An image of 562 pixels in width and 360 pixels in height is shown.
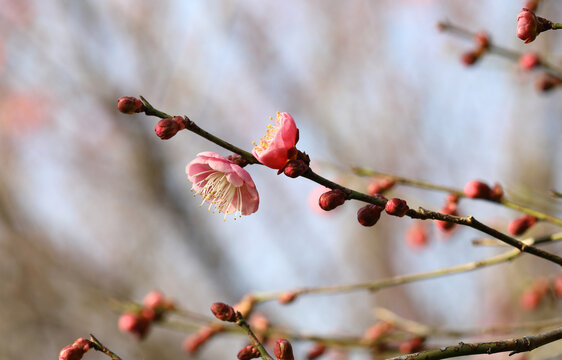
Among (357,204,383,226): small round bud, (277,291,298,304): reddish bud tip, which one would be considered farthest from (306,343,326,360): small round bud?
(357,204,383,226): small round bud

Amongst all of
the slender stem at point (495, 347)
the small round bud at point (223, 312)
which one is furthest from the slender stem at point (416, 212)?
the small round bud at point (223, 312)

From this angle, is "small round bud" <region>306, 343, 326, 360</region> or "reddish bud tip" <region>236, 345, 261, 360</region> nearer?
"reddish bud tip" <region>236, 345, 261, 360</region>

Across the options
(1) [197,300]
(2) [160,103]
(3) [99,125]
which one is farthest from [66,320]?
(2) [160,103]

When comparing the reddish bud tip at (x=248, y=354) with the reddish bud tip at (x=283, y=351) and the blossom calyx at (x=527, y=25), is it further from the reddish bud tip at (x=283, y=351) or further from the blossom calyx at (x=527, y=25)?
the blossom calyx at (x=527, y=25)

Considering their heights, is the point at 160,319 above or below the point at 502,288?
below

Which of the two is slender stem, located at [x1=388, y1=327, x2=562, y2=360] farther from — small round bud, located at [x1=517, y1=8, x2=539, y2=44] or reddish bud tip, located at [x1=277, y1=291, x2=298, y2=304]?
reddish bud tip, located at [x1=277, y1=291, x2=298, y2=304]

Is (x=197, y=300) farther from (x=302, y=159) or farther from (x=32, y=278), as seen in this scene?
(x=302, y=159)

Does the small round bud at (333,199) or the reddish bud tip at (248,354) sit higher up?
the small round bud at (333,199)
